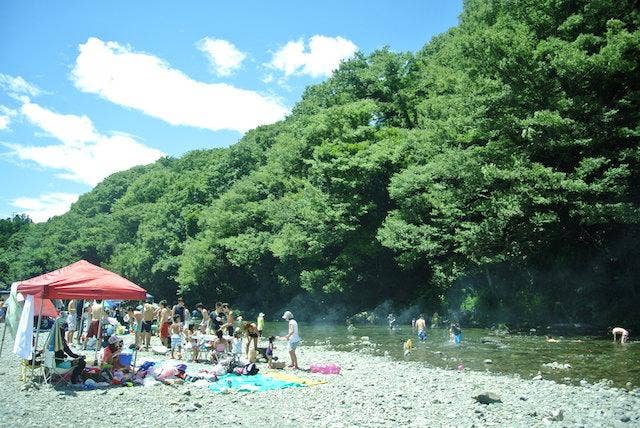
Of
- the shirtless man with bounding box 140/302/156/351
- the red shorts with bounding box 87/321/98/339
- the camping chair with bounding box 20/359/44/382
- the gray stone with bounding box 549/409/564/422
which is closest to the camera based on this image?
the gray stone with bounding box 549/409/564/422

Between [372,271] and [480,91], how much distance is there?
66.5 ft

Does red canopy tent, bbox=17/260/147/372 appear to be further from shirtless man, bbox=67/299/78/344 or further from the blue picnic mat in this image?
shirtless man, bbox=67/299/78/344

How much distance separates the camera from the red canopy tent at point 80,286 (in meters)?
13.1

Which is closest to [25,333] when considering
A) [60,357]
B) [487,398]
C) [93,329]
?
[60,357]

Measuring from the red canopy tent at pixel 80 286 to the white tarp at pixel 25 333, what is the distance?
0.38 metres

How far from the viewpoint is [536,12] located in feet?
88.1

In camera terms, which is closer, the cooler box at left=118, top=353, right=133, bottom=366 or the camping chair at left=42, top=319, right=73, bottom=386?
the camping chair at left=42, top=319, right=73, bottom=386

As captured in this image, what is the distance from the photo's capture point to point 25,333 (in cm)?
1301

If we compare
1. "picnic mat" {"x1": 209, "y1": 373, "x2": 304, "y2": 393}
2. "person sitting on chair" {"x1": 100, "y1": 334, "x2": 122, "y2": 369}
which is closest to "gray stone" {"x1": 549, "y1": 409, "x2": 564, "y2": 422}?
"picnic mat" {"x1": 209, "y1": 373, "x2": 304, "y2": 393}

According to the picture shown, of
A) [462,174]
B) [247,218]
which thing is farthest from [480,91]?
[247,218]

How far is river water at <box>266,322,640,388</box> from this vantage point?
15.7m

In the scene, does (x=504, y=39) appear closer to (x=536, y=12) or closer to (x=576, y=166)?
(x=536, y=12)

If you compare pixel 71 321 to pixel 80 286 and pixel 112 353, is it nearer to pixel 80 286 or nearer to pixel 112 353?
pixel 112 353

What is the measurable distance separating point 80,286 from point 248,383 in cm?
551
